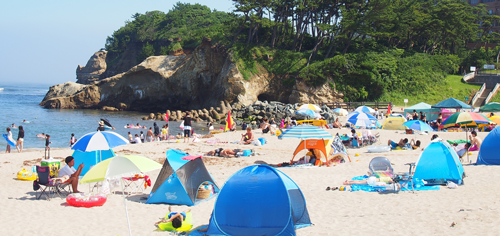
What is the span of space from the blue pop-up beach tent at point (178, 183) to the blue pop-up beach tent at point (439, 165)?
225 inches

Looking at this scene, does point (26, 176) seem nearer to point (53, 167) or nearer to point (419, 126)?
point (53, 167)

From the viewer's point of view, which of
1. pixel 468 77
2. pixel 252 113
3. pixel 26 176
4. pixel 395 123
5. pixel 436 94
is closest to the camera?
pixel 26 176

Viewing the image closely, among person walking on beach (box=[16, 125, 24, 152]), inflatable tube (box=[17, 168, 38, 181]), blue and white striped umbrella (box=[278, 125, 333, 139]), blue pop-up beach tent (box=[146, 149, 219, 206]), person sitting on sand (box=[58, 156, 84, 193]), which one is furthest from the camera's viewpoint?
person walking on beach (box=[16, 125, 24, 152])

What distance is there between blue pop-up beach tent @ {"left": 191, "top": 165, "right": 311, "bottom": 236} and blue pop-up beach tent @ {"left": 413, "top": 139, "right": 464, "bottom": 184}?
14.4 ft

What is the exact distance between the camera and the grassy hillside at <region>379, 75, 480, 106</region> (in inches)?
1512

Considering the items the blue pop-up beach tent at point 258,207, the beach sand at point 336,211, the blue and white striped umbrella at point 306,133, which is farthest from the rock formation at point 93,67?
the blue pop-up beach tent at point 258,207

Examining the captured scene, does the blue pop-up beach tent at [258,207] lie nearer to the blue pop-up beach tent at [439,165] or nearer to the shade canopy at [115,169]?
the shade canopy at [115,169]

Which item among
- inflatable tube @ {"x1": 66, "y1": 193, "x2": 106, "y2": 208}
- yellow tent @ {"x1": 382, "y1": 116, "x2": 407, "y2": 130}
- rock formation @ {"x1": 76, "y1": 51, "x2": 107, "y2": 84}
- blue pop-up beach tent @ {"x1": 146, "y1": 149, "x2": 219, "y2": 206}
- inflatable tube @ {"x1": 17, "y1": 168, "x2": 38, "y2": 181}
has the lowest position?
inflatable tube @ {"x1": 17, "y1": 168, "x2": 38, "y2": 181}

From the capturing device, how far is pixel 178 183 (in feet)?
30.0

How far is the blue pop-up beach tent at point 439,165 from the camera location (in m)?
10.1

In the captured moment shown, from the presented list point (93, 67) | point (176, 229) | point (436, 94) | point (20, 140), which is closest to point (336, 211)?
point (176, 229)

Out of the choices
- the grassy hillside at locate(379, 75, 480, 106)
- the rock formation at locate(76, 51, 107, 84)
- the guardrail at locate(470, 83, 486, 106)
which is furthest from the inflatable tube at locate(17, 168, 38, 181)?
the rock formation at locate(76, 51, 107, 84)

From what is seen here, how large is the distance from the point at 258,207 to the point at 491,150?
354 inches

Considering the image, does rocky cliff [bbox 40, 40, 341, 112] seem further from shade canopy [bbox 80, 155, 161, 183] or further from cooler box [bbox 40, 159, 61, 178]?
shade canopy [bbox 80, 155, 161, 183]
